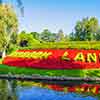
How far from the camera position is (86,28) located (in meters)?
113

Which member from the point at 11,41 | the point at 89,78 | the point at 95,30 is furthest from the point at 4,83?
the point at 95,30

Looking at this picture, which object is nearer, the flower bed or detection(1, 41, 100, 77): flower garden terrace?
detection(1, 41, 100, 77): flower garden terrace

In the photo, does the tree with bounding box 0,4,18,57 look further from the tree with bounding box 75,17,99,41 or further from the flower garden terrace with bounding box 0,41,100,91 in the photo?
the tree with bounding box 75,17,99,41

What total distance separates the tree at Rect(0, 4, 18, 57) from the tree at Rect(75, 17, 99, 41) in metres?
49.7

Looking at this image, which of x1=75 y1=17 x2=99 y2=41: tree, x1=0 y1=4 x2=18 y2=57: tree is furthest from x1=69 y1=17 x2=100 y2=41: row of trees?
x1=0 y1=4 x2=18 y2=57: tree

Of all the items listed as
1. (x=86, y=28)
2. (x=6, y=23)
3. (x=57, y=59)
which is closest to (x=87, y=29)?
(x=86, y=28)

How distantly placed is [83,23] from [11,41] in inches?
2024

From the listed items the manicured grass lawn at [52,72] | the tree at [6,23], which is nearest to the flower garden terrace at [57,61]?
the manicured grass lawn at [52,72]

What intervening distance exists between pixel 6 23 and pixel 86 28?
55.6 m

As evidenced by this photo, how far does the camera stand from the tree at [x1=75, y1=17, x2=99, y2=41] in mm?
109762

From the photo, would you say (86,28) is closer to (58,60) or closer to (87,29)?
(87,29)

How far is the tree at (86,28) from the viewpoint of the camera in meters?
110

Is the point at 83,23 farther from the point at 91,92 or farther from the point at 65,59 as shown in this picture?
the point at 91,92

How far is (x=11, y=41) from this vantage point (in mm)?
65062
